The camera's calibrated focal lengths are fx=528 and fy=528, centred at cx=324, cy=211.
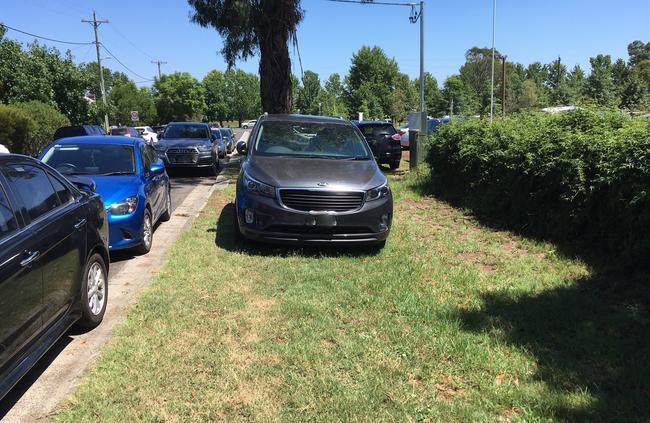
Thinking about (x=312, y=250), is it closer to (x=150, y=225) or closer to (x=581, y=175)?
(x=150, y=225)

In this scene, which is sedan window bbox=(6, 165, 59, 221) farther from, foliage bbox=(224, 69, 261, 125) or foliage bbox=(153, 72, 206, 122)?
foliage bbox=(224, 69, 261, 125)

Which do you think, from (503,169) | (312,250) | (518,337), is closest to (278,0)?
(503,169)

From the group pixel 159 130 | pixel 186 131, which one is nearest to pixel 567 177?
pixel 186 131

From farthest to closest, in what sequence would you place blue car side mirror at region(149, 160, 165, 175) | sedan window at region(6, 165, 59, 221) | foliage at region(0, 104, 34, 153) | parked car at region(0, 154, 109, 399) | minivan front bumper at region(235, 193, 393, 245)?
foliage at region(0, 104, 34, 153) < blue car side mirror at region(149, 160, 165, 175) < minivan front bumper at region(235, 193, 393, 245) < sedan window at region(6, 165, 59, 221) < parked car at region(0, 154, 109, 399)

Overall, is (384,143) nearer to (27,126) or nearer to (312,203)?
(312,203)

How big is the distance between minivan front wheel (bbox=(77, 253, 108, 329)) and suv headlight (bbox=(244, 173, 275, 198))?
6.88 ft

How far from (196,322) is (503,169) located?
18.1ft

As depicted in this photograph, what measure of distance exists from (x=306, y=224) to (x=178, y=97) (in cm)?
8485

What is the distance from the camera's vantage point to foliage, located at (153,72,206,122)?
281 ft

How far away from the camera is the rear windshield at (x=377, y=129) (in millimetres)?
17656

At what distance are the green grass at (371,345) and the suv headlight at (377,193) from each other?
0.76 metres

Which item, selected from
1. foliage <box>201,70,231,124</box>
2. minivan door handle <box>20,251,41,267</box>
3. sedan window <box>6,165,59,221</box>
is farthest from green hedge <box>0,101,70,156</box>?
foliage <box>201,70,231,124</box>

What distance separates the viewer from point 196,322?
4422 mm

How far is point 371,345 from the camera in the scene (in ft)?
13.0
